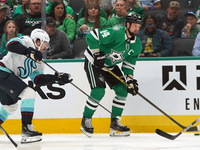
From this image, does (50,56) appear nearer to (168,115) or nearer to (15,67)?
(15,67)

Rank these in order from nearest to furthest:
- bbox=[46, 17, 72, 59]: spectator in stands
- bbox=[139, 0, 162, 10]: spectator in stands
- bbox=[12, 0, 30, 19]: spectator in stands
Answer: bbox=[46, 17, 72, 59]: spectator in stands < bbox=[12, 0, 30, 19]: spectator in stands < bbox=[139, 0, 162, 10]: spectator in stands

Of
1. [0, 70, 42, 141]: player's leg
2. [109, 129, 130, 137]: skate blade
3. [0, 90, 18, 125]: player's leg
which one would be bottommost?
[109, 129, 130, 137]: skate blade

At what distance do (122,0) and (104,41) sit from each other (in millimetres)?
1350

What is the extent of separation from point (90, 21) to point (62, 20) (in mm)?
377

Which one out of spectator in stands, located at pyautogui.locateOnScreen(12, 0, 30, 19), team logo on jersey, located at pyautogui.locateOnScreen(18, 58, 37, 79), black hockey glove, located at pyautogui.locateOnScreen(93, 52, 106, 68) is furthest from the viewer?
spectator in stands, located at pyautogui.locateOnScreen(12, 0, 30, 19)

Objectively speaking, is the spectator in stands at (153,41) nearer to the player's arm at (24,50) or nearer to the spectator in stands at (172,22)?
the spectator in stands at (172,22)

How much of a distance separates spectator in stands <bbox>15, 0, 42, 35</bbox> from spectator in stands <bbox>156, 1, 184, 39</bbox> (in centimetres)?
149

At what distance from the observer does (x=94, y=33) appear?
4102 mm

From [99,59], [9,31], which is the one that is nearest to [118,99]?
[99,59]

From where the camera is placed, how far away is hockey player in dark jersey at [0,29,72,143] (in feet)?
11.5

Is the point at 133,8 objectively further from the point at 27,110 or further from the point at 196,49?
the point at 27,110

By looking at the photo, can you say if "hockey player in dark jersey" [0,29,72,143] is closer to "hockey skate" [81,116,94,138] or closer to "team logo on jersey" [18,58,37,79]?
"team logo on jersey" [18,58,37,79]

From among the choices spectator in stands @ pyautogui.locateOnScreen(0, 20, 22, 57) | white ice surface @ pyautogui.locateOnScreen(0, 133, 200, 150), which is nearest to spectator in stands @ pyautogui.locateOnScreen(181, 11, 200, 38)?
white ice surface @ pyautogui.locateOnScreen(0, 133, 200, 150)

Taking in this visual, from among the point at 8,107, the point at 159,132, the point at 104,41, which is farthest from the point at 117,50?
the point at 8,107
